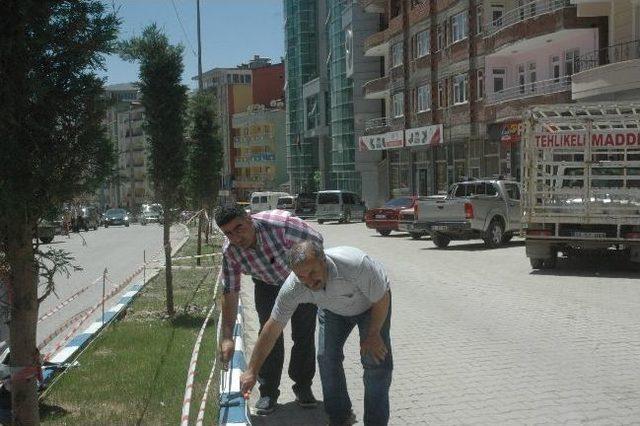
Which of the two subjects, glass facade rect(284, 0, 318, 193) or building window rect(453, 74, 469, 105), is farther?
glass facade rect(284, 0, 318, 193)

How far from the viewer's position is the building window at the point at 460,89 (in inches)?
1609

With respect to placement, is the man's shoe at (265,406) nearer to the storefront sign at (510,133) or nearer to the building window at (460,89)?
the storefront sign at (510,133)

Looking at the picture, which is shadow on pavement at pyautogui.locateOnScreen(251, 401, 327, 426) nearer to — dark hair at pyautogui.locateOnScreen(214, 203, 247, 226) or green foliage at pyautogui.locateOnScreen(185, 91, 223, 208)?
dark hair at pyautogui.locateOnScreen(214, 203, 247, 226)

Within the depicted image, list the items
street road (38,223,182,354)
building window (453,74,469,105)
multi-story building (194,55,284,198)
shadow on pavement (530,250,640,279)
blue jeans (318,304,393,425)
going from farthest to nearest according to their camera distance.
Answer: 1. multi-story building (194,55,284,198)
2. building window (453,74,469,105)
3. shadow on pavement (530,250,640,279)
4. street road (38,223,182,354)
5. blue jeans (318,304,393,425)

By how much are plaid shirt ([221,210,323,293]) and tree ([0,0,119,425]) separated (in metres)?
1.14

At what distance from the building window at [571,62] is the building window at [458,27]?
8674 mm

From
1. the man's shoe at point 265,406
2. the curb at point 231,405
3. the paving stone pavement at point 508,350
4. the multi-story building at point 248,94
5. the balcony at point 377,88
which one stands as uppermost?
the multi-story building at point 248,94

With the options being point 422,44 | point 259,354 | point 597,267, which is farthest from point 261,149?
point 259,354

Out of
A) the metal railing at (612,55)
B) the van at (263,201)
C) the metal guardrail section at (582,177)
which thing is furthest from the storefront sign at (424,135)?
the metal guardrail section at (582,177)

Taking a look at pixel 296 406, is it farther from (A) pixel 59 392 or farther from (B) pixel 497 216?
(B) pixel 497 216

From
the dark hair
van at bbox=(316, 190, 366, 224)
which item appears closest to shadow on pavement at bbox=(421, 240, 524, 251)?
the dark hair

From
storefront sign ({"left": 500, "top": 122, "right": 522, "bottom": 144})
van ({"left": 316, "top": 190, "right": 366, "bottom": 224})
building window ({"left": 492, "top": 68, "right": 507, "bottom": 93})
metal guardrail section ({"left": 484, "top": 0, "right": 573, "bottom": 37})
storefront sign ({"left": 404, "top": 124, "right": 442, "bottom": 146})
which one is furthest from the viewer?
van ({"left": 316, "top": 190, "right": 366, "bottom": 224})

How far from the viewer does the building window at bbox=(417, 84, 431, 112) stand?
151ft

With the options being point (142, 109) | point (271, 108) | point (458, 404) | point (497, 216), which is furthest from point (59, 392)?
point (271, 108)
